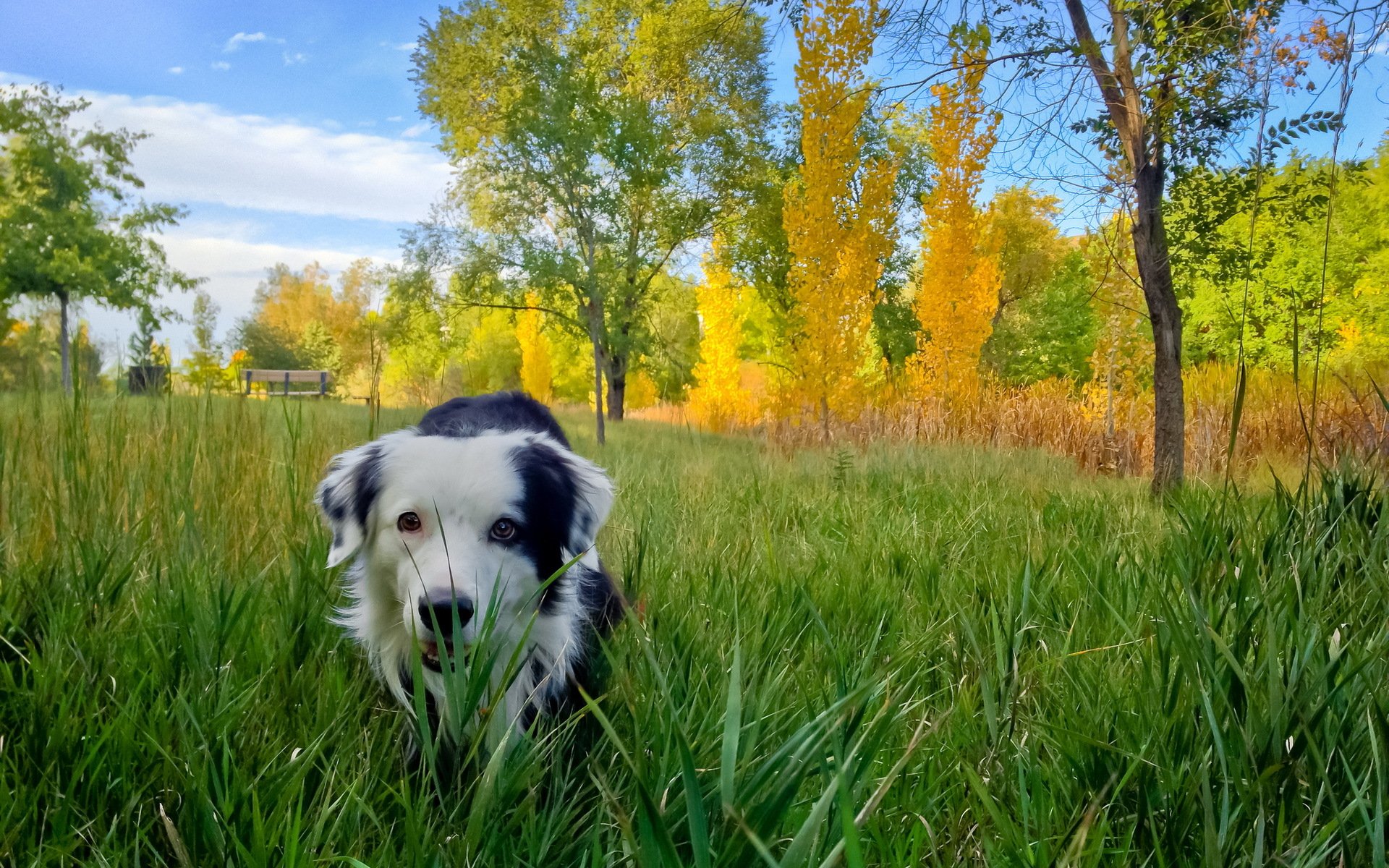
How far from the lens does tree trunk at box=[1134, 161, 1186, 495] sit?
515cm

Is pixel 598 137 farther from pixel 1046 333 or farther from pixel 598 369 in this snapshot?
pixel 1046 333

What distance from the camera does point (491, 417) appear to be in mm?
3074

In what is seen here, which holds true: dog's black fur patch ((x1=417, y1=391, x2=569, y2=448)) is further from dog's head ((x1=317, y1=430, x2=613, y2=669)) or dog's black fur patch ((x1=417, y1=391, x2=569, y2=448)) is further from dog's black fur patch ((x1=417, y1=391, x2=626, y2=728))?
dog's head ((x1=317, y1=430, x2=613, y2=669))

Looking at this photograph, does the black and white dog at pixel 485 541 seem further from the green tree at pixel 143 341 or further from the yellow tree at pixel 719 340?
the yellow tree at pixel 719 340

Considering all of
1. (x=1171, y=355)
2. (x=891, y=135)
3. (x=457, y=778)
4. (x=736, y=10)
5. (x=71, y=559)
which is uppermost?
(x=891, y=135)

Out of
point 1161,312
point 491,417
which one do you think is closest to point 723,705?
point 491,417

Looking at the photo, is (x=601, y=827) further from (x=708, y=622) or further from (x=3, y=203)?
(x=3, y=203)

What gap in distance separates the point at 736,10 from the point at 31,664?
545 cm

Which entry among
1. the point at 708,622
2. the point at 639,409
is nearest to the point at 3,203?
the point at 639,409

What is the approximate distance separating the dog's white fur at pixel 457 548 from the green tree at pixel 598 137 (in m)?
4.34

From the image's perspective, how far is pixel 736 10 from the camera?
536 centimetres

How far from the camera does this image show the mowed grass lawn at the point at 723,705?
111 cm

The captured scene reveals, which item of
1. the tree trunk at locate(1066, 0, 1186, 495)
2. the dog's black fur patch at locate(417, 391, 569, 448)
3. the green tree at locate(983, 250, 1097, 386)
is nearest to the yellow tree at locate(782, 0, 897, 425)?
the tree trunk at locate(1066, 0, 1186, 495)

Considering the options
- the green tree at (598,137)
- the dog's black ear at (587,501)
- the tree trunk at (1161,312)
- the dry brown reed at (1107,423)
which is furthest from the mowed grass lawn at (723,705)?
the dry brown reed at (1107,423)
